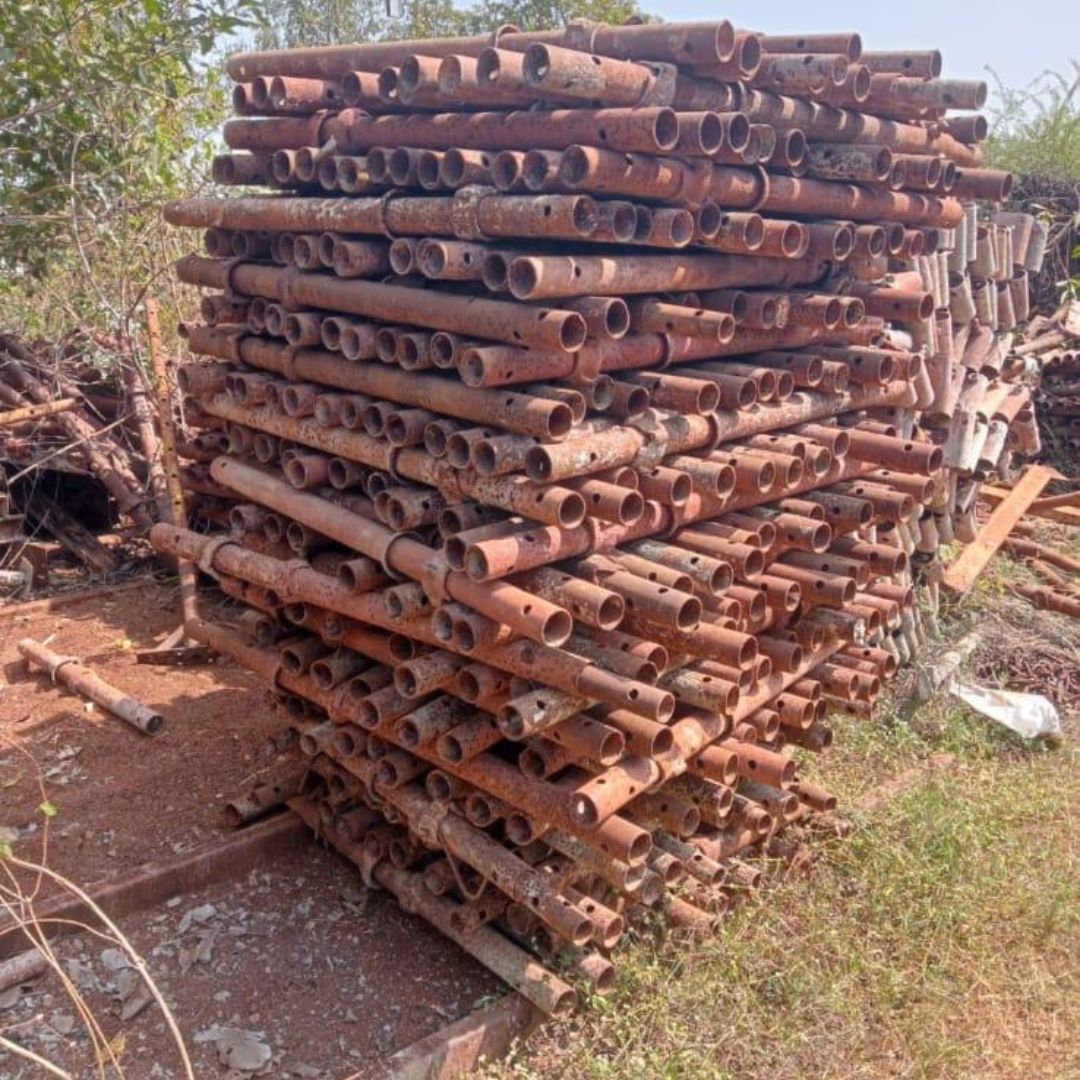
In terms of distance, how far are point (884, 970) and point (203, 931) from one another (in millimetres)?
2686

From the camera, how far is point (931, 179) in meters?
4.04

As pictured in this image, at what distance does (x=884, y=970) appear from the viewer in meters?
3.86

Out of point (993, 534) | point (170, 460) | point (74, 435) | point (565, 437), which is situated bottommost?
point (993, 534)

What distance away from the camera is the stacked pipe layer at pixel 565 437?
3.04 meters

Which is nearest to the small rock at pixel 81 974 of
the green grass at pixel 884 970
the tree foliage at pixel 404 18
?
the green grass at pixel 884 970

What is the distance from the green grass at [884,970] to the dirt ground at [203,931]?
598 millimetres

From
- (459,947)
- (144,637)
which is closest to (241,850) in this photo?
(459,947)

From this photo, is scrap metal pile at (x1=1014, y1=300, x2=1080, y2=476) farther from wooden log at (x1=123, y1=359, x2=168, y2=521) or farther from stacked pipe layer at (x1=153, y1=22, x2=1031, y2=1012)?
wooden log at (x1=123, y1=359, x2=168, y2=521)

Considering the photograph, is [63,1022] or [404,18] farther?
[404,18]

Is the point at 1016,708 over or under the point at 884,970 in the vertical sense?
under

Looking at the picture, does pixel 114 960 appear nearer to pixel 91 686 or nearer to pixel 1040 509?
pixel 91 686

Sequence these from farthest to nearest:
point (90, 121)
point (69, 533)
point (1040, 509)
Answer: point (1040, 509)
point (69, 533)
point (90, 121)

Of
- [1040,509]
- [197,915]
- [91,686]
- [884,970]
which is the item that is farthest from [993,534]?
[91,686]

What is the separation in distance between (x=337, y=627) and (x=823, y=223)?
2413mm
